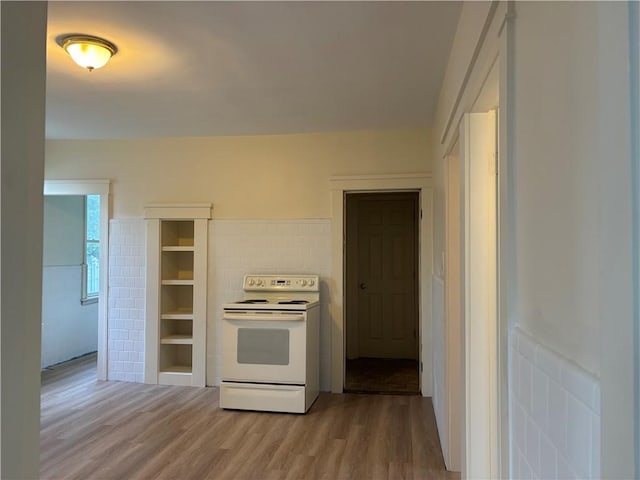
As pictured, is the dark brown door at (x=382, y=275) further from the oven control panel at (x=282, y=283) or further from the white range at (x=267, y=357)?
the white range at (x=267, y=357)

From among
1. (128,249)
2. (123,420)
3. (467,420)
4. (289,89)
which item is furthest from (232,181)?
(467,420)

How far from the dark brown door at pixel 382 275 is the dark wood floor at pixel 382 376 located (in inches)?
9.7

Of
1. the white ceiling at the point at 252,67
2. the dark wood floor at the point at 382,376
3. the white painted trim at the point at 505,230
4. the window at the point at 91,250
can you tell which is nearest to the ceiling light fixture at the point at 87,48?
the white ceiling at the point at 252,67

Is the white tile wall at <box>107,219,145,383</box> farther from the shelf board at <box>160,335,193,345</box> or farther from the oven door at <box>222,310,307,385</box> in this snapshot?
the oven door at <box>222,310,307,385</box>

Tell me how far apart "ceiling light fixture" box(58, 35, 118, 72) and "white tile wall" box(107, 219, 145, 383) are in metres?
2.50

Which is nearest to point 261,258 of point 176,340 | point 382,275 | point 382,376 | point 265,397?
point 176,340

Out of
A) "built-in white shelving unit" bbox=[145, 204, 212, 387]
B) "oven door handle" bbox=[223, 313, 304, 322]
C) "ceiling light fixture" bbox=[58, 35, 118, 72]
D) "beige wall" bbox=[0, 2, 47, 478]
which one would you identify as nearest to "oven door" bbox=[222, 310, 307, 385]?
"oven door handle" bbox=[223, 313, 304, 322]

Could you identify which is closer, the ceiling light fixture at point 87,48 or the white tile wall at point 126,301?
the ceiling light fixture at point 87,48

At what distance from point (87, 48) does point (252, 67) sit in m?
0.91

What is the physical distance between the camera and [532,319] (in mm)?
1050

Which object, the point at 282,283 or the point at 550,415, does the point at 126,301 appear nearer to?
the point at 282,283

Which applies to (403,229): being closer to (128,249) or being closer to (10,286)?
(128,249)

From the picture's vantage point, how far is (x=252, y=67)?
291 centimetres

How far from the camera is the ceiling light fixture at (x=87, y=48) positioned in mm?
2484
